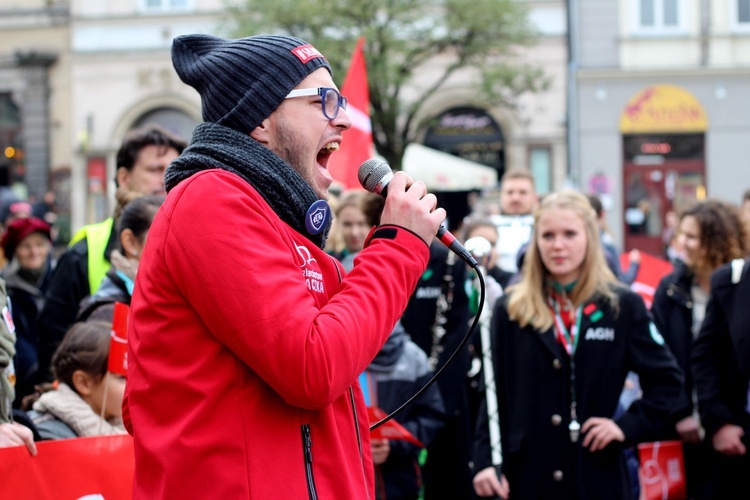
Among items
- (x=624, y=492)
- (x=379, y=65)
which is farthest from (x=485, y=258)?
(x=379, y=65)

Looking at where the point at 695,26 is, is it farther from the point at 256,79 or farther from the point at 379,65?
the point at 256,79

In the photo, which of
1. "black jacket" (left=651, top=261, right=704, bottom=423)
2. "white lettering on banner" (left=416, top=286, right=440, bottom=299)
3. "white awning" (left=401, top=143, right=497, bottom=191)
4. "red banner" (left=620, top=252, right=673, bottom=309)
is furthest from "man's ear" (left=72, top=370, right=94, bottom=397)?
"white awning" (left=401, top=143, right=497, bottom=191)

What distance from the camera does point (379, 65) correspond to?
19.7 metres

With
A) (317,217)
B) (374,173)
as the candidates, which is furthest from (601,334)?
(317,217)

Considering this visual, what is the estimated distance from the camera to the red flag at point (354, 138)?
8.66m

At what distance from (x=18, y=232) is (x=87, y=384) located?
4.65 m

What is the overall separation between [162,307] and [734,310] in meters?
3.52

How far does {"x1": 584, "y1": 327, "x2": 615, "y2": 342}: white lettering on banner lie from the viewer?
428 cm

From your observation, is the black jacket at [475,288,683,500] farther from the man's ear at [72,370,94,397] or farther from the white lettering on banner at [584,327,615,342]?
the man's ear at [72,370,94,397]

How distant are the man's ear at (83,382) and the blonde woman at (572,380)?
65.9 inches

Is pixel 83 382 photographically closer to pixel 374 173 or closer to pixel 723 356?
pixel 374 173

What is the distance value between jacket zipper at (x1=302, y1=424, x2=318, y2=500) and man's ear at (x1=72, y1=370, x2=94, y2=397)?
6.75 ft

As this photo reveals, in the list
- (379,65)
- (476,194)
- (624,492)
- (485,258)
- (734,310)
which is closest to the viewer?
(624,492)

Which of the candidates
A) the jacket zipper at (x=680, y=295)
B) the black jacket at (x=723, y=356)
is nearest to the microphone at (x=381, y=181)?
the black jacket at (x=723, y=356)
